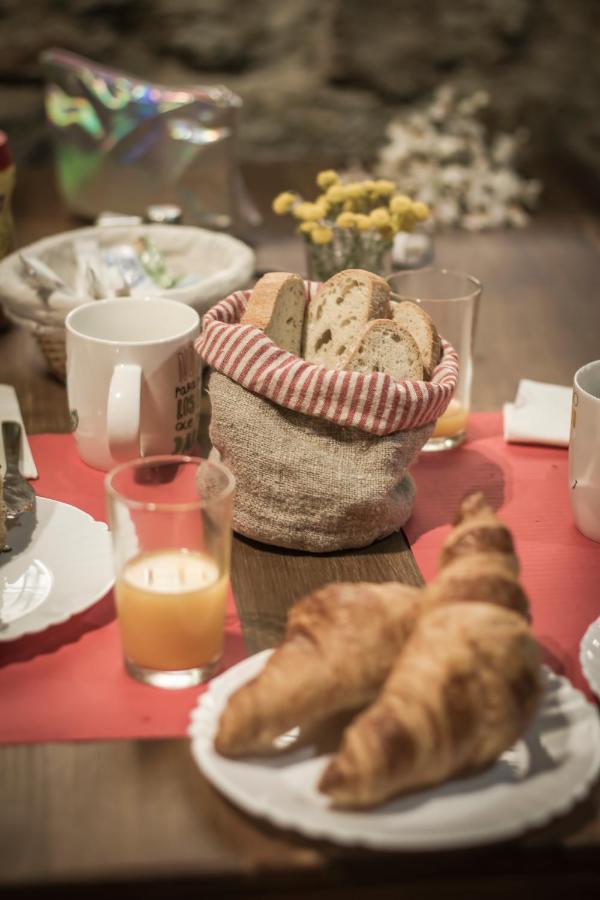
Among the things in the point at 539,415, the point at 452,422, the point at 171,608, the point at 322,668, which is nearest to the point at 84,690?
the point at 171,608

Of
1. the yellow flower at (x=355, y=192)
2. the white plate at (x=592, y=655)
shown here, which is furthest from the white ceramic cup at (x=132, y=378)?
the white plate at (x=592, y=655)

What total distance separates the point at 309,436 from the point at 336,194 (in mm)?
513

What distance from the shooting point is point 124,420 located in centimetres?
→ 101

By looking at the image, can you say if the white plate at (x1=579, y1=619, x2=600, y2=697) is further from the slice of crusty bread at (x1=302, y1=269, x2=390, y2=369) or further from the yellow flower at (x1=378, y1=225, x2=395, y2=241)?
the yellow flower at (x1=378, y1=225, x2=395, y2=241)

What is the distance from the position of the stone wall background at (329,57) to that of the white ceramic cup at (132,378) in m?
1.69

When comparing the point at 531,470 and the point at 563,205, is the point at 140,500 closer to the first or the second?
the point at 531,470

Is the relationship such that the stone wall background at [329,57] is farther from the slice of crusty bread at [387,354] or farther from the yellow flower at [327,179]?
the slice of crusty bread at [387,354]

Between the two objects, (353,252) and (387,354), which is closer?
(387,354)

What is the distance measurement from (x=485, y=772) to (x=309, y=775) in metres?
0.11

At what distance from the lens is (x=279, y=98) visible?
2.86 metres

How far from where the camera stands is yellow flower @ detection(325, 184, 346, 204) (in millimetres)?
1364

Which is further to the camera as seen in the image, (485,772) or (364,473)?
(364,473)

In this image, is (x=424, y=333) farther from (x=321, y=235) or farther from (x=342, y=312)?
(x=321, y=235)

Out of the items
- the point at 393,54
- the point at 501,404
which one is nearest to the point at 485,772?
the point at 501,404
